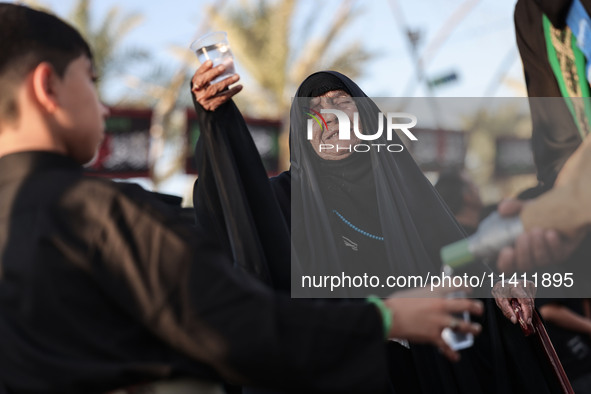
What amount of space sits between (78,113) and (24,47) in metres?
0.18

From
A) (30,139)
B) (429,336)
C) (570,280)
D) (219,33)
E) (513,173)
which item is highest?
(219,33)

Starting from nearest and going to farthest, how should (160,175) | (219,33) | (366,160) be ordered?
(219,33), (366,160), (160,175)

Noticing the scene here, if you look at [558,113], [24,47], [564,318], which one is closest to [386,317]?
[24,47]

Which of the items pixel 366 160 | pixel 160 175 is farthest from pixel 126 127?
pixel 366 160

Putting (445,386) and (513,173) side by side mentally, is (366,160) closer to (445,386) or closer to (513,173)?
(513,173)

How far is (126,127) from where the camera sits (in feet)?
32.8

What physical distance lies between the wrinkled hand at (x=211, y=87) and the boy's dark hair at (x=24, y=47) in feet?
2.47

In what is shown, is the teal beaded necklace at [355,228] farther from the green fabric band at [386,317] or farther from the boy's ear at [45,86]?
the boy's ear at [45,86]

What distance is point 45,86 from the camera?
1340 millimetres

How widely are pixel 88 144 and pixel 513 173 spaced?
220 cm

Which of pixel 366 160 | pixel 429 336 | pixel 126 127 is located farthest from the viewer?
pixel 126 127

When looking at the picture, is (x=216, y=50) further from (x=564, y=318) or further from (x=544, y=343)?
(x=564, y=318)

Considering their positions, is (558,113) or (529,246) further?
(558,113)

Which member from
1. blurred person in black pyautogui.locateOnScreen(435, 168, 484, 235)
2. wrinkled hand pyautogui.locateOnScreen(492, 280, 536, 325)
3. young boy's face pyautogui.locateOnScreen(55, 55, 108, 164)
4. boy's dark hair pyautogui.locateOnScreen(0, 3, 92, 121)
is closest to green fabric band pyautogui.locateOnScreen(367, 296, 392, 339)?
young boy's face pyautogui.locateOnScreen(55, 55, 108, 164)
